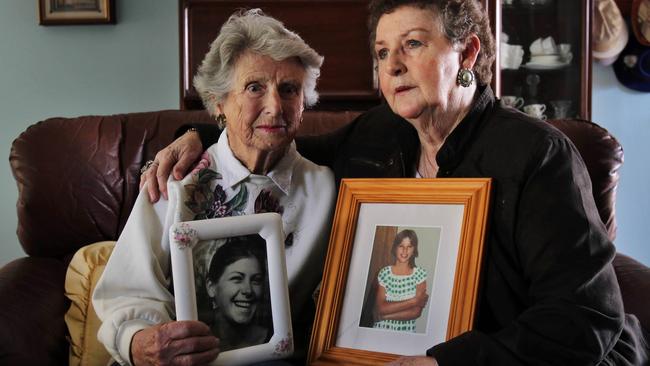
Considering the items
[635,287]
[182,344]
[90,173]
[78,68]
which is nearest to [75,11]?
[78,68]

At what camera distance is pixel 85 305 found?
1.77 m

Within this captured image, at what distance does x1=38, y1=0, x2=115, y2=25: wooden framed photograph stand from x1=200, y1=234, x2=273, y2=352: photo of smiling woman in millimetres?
2346

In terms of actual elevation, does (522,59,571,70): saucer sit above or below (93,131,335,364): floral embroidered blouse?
above

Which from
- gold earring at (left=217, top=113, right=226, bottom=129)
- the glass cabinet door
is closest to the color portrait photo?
gold earring at (left=217, top=113, right=226, bottom=129)

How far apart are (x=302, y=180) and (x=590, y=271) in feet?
2.14

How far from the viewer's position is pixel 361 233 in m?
1.46

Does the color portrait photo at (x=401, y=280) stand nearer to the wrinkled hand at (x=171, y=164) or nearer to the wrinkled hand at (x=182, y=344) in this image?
the wrinkled hand at (x=182, y=344)

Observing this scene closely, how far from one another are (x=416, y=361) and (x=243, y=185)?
539mm

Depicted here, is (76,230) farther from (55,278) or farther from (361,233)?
(361,233)

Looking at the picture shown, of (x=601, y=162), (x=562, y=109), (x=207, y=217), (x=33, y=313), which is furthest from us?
(x=562, y=109)

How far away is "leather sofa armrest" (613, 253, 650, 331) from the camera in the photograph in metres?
1.61

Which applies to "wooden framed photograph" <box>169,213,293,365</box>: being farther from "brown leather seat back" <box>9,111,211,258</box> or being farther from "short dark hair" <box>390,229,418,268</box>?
"brown leather seat back" <box>9,111,211,258</box>

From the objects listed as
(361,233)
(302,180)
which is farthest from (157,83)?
(361,233)

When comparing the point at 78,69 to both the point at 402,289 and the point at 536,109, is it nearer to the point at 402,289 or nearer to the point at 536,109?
the point at 536,109
